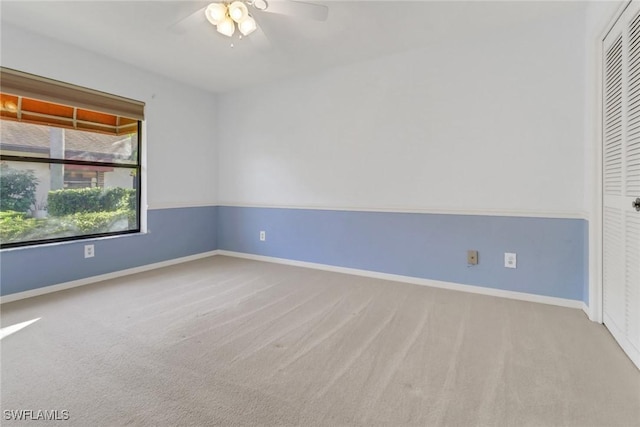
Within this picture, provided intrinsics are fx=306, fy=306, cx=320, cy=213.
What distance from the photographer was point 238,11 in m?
1.91

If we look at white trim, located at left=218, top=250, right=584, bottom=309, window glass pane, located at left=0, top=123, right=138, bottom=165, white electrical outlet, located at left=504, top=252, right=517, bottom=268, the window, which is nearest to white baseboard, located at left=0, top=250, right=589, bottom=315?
white trim, located at left=218, top=250, right=584, bottom=309

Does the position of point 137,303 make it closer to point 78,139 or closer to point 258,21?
point 78,139

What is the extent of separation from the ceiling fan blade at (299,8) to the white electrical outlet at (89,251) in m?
2.75

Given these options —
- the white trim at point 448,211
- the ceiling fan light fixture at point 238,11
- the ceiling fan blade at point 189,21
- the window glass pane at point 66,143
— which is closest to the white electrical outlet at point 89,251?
the window glass pane at point 66,143

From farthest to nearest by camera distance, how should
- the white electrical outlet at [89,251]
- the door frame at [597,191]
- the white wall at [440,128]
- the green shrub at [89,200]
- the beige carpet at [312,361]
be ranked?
1. the white electrical outlet at [89,251]
2. the green shrub at [89,200]
3. the white wall at [440,128]
4. the door frame at [597,191]
5. the beige carpet at [312,361]

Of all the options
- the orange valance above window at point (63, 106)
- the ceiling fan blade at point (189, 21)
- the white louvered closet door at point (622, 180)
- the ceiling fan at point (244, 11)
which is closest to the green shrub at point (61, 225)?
the orange valance above window at point (63, 106)

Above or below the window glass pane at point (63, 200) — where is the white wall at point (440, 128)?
above

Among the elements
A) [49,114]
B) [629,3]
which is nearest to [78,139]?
[49,114]

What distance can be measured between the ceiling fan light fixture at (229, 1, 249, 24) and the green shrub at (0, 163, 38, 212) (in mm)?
2281

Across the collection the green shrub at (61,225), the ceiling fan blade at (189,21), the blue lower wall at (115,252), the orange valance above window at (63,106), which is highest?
the ceiling fan blade at (189,21)

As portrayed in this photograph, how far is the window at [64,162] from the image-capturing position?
2551 millimetres

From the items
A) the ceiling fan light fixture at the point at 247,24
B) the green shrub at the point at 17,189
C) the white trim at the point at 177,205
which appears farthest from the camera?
the white trim at the point at 177,205

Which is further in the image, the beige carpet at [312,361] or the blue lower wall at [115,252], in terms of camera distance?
the blue lower wall at [115,252]

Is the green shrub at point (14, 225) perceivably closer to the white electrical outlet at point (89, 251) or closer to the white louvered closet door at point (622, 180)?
the white electrical outlet at point (89, 251)
